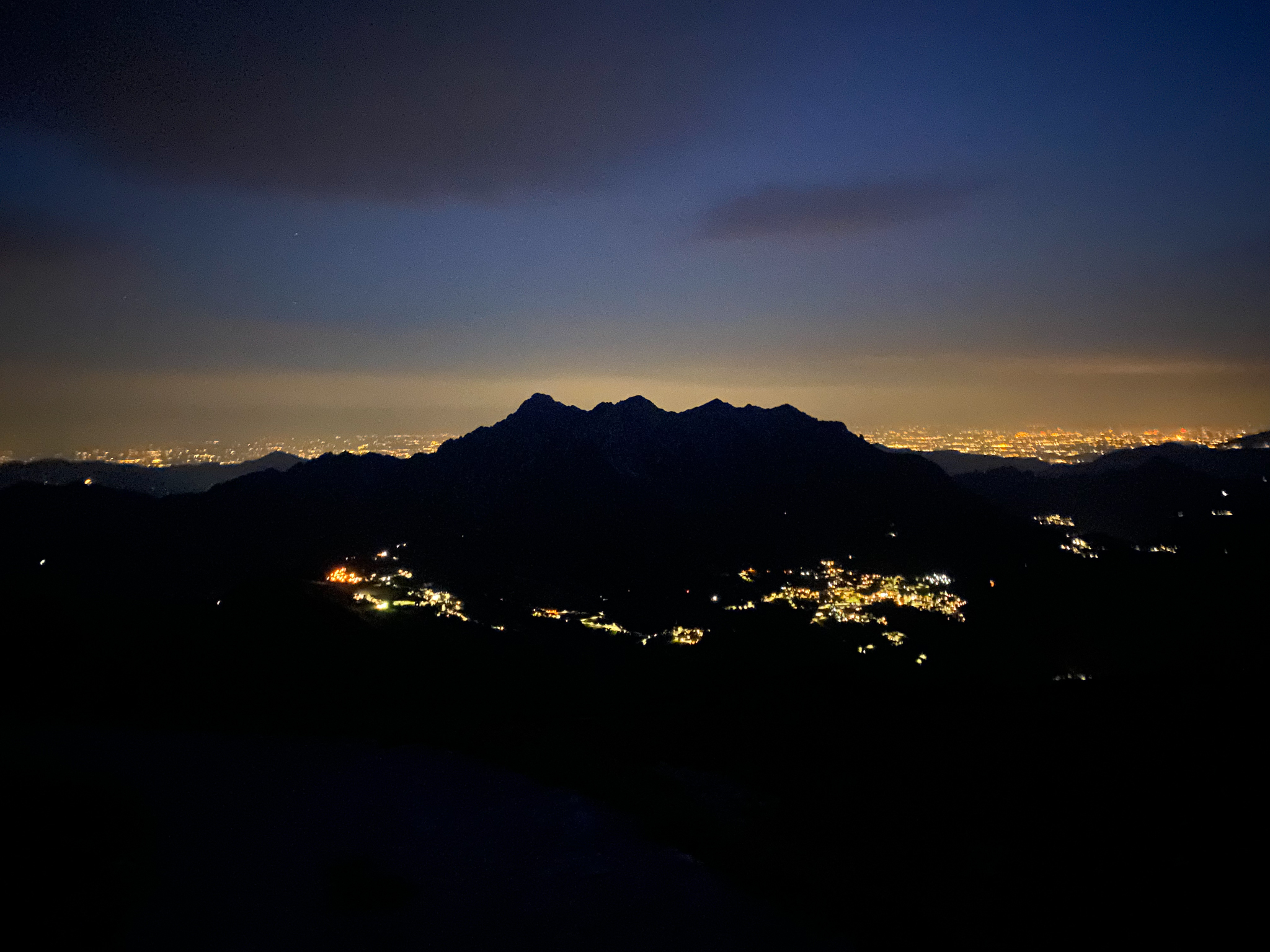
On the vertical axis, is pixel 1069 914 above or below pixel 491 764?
below

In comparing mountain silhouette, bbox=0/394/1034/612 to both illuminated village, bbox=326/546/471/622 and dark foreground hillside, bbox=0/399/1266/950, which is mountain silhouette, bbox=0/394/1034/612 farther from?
dark foreground hillside, bbox=0/399/1266/950

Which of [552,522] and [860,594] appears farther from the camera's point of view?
[552,522]

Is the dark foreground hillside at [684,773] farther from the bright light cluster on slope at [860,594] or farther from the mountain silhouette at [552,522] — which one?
the mountain silhouette at [552,522]

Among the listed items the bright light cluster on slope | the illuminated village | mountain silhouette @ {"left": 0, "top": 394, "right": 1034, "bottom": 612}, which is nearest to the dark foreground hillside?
→ the illuminated village

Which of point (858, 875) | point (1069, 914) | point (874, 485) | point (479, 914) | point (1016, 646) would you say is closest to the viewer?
point (479, 914)

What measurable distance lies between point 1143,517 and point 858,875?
230090 mm

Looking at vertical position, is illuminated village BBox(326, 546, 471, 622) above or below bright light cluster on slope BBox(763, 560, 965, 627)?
above

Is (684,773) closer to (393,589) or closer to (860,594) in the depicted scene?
(393,589)

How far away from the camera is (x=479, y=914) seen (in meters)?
10.9

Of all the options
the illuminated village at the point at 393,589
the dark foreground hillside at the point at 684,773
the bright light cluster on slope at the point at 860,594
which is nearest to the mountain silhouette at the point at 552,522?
the illuminated village at the point at 393,589

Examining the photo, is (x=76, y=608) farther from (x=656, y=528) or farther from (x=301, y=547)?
(x=656, y=528)

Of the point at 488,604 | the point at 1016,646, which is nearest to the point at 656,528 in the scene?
the point at 488,604

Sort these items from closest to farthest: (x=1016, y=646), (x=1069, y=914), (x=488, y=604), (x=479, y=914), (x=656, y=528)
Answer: (x=479, y=914) < (x=1069, y=914) < (x=1016, y=646) < (x=488, y=604) < (x=656, y=528)

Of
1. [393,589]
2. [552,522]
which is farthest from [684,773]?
[552,522]
